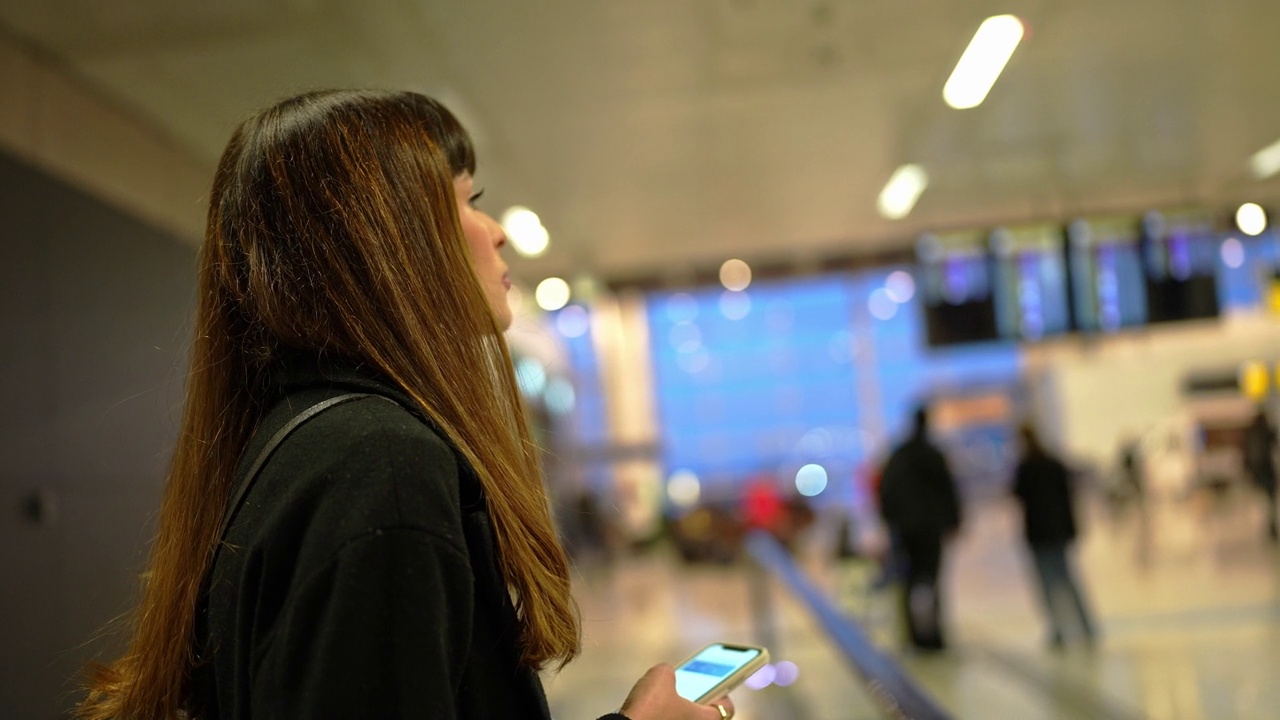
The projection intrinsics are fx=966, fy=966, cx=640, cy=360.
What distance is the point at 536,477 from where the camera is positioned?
1223 millimetres

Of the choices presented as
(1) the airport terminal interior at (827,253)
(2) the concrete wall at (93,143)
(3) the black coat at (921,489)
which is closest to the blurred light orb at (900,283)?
(1) the airport terminal interior at (827,253)

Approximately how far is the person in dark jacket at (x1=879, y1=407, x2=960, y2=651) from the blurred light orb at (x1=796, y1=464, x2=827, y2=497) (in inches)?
507

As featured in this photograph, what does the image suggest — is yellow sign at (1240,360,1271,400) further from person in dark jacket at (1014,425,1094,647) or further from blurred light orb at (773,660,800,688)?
blurred light orb at (773,660,800,688)

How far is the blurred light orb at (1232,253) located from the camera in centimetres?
671

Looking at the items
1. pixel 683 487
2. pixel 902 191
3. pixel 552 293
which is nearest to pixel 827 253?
pixel 902 191

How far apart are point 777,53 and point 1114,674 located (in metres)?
4.05

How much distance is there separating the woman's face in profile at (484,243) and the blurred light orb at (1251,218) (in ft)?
21.5

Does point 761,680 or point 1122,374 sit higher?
point 1122,374

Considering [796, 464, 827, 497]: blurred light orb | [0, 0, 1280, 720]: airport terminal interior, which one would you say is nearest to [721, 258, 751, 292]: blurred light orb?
[0, 0, 1280, 720]: airport terminal interior

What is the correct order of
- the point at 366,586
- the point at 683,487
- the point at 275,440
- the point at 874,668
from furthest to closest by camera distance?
1. the point at 683,487
2. the point at 874,668
3. the point at 275,440
4. the point at 366,586

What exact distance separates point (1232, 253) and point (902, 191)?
2792mm

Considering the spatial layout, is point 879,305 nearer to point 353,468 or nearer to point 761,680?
point 761,680

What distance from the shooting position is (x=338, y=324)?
3.54 feet

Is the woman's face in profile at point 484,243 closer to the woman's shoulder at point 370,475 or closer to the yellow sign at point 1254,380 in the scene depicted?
the woman's shoulder at point 370,475
